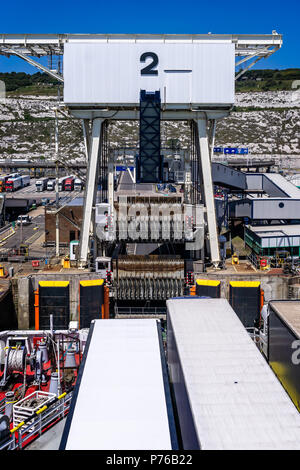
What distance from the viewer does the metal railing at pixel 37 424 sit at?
1672 cm

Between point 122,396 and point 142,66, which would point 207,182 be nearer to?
point 142,66

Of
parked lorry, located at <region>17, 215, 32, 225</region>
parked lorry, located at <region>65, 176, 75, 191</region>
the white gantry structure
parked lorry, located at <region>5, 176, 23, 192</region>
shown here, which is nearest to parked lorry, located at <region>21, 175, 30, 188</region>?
parked lorry, located at <region>5, 176, 23, 192</region>

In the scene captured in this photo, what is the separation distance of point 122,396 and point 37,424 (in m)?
4.79

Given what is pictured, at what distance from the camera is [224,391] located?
564 inches

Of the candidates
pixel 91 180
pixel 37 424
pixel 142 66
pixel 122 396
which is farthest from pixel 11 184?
pixel 122 396

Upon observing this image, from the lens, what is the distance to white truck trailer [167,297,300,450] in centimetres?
1226

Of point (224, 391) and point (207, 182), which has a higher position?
point (207, 182)

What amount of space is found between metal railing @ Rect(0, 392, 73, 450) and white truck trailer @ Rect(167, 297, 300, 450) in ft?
14.8

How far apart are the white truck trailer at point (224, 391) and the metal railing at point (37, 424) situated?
4.51 meters

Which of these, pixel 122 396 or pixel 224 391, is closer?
pixel 224 391

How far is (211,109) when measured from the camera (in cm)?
3569

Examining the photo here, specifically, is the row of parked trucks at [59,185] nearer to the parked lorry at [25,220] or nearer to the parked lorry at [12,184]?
the parked lorry at [12,184]

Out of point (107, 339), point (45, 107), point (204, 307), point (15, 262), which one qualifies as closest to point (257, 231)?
point (15, 262)

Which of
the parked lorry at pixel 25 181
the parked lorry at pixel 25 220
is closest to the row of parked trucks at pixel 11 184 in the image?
the parked lorry at pixel 25 181
